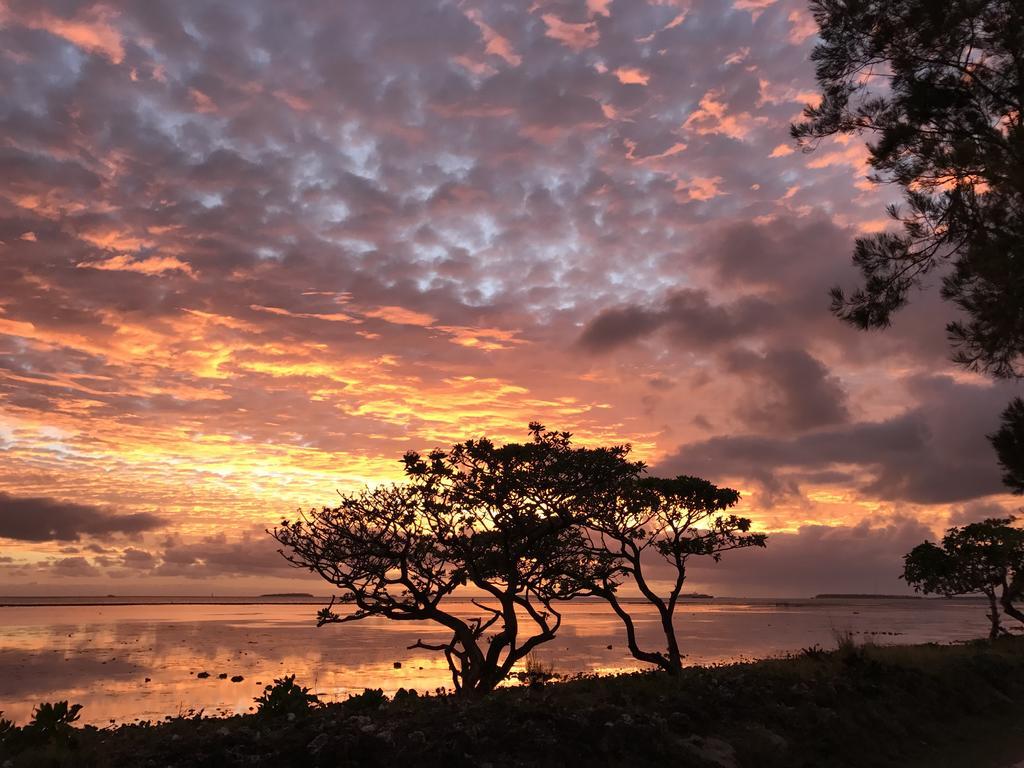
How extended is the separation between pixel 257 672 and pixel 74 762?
3119 centimetres

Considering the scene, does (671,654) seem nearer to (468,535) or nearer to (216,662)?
(468,535)

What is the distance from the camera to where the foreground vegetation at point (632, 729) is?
9539mm

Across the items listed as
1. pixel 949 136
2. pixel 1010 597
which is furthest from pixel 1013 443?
pixel 1010 597

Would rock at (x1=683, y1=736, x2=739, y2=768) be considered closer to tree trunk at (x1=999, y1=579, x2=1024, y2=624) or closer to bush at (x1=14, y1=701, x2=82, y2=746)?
bush at (x1=14, y1=701, x2=82, y2=746)

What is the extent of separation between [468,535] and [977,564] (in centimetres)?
3722

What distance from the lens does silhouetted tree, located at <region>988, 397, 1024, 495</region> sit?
1565 centimetres

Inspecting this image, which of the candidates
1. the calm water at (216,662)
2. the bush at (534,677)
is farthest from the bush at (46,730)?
the calm water at (216,662)

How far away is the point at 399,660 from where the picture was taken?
147 feet

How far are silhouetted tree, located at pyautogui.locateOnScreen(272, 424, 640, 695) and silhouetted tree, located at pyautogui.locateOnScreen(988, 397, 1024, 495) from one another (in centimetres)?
864

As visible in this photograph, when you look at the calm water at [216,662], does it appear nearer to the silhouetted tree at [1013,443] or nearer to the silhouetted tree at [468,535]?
the silhouetted tree at [468,535]

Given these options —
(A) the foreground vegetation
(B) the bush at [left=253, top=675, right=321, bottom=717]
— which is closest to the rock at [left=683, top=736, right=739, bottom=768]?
(A) the foreground vegetation

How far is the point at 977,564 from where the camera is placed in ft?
140

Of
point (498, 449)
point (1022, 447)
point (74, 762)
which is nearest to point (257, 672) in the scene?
point (498, 449)

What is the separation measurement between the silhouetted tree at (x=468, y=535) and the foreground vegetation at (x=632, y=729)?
3934 millimetres
